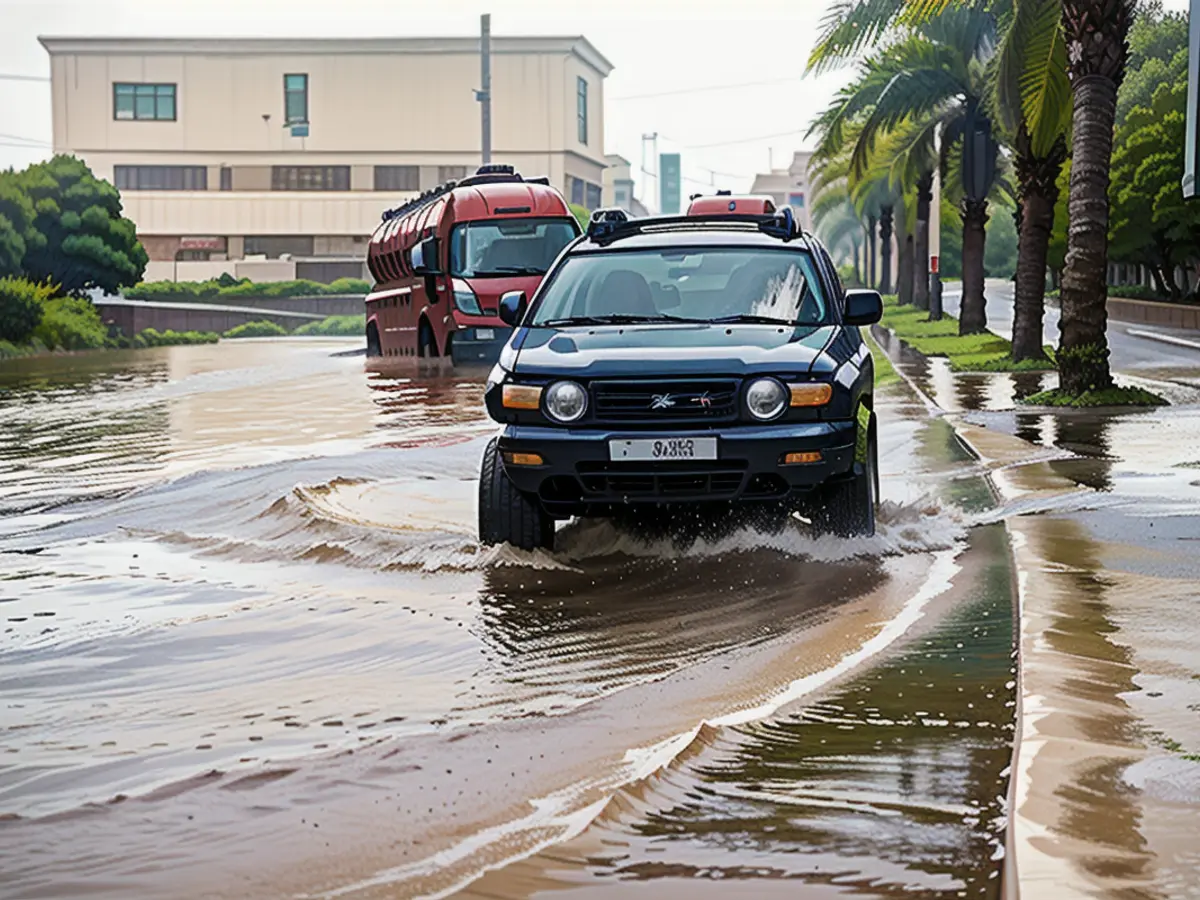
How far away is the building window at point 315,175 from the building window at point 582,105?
426 inches

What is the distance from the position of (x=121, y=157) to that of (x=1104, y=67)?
259 ft

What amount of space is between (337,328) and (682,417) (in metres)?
57.4

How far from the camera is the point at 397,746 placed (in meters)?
6.02

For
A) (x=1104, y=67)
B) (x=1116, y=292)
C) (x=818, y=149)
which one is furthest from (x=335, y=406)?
(x=1116, y=292)

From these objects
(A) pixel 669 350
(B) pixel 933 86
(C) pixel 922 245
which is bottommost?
(A) pixel 669 350

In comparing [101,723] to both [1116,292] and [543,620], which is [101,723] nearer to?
[543,620]

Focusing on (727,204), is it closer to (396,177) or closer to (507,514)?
(507,514)

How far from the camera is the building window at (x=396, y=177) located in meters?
94.6

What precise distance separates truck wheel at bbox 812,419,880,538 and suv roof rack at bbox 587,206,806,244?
1.90 meters

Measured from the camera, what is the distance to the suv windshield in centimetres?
1070

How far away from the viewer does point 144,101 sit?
94250mm

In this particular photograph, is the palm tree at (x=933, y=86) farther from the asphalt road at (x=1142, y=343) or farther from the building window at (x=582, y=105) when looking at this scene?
the building window at (x=582, y=105)

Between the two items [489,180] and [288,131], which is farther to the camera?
[288,131]

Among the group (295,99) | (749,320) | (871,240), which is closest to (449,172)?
(295,99)
